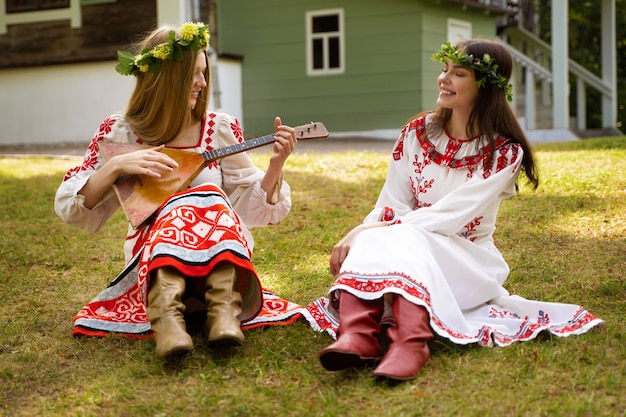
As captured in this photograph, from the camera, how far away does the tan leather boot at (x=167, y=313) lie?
2.90m

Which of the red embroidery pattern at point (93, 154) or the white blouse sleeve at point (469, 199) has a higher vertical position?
the red embroidery pattern at point (93, 154)

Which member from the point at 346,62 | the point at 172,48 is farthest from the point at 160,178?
the point at 346,62

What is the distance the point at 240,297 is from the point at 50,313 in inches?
51.7

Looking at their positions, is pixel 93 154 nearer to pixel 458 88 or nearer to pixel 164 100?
pixel 164 100

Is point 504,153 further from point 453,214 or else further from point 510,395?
point 510,395

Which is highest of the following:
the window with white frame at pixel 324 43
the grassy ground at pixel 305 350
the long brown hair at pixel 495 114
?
the window with white frame at pixel 324 43

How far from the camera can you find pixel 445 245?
3256mm

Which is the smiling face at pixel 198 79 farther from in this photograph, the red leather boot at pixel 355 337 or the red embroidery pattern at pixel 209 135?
the red leather boot at pixel 355 337

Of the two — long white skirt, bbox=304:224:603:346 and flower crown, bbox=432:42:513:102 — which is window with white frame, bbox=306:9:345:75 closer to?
flower crown, bbox=432:42:513:102

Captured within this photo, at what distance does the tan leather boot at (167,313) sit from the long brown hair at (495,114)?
1376 millimetres

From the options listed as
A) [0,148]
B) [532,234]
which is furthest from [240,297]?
[0,148]

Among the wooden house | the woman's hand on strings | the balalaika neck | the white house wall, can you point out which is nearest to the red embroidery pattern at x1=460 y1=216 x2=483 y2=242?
the balalaika neck

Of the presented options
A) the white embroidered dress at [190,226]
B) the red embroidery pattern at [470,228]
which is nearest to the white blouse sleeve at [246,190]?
the white embroidered dress at [190,226]

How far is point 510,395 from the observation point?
263cm
